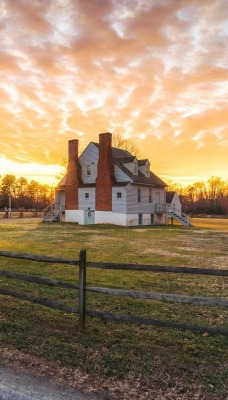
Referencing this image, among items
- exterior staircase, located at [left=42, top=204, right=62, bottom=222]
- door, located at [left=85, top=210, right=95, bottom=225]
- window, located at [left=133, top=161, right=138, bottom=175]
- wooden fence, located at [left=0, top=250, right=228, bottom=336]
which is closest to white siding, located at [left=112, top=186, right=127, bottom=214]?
door, located at [left=85, top=210, right=95, bottom=225]

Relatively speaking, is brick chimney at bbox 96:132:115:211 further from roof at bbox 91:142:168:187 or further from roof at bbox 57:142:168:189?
roof at bbox 91:142:168:187

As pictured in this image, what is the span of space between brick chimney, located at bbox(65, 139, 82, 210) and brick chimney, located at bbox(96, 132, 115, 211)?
14.3 ft

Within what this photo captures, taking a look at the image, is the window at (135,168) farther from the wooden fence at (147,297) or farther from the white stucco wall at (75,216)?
the wooden fence at (147,297)

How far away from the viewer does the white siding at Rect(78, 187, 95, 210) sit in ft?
145

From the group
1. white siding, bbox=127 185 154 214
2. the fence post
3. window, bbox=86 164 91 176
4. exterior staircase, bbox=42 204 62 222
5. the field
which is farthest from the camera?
exterior staircase, bbox=42 204 62 222

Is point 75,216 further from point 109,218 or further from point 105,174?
point 105,174

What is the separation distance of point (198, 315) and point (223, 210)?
100085 millimetres

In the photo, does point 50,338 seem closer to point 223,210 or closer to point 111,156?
point 111,156

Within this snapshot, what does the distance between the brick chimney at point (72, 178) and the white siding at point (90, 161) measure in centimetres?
78

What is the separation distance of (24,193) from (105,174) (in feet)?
313

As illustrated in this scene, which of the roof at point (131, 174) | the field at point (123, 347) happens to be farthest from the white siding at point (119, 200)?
the field at point (123, 347)

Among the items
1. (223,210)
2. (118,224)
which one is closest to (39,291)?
(118,224)

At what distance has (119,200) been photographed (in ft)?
136

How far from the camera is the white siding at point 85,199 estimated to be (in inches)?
1737
